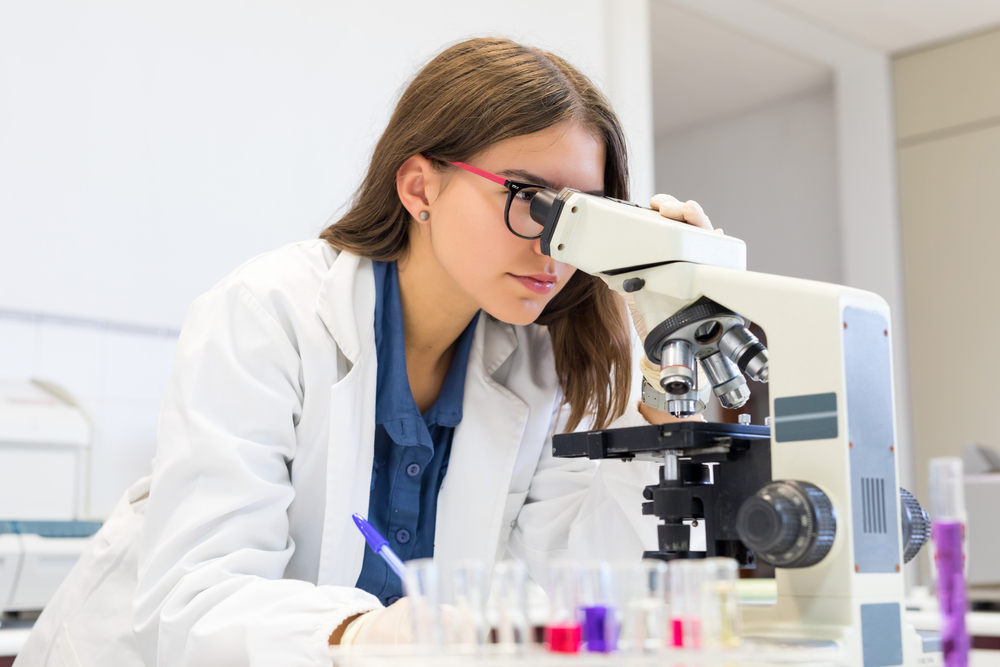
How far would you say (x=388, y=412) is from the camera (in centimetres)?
130

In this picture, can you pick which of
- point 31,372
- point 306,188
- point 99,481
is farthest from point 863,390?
point 306,188

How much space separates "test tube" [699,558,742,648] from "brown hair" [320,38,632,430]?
768 millimetres

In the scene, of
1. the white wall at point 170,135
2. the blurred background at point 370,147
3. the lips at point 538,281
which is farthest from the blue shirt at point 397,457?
the white wall at point 170,135

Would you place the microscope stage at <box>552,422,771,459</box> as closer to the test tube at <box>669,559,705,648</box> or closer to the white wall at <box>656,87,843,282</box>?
the test tube at <box>669,559,705,648</box>

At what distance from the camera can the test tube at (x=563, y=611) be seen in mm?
537

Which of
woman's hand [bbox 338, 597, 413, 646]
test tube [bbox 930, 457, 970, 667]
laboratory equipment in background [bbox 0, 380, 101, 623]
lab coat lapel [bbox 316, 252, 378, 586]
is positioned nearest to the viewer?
test tube [bbox 930, 457, 970, 667]

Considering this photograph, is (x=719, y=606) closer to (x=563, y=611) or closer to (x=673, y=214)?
(x=563, y=611)

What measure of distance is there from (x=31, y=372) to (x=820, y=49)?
3.81 metres

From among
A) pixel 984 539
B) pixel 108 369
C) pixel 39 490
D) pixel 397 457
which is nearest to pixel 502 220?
pixel 397 457

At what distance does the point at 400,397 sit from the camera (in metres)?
1.31

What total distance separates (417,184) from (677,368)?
0.59m

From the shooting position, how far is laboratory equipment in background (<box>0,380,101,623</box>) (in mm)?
1688

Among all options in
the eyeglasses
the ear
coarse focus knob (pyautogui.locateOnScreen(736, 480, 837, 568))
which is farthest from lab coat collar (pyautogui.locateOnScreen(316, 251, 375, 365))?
coarse focus knob (pyautogui.locateOnScreen(736, 480, 837, 568))

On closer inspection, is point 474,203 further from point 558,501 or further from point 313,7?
point 313,7
